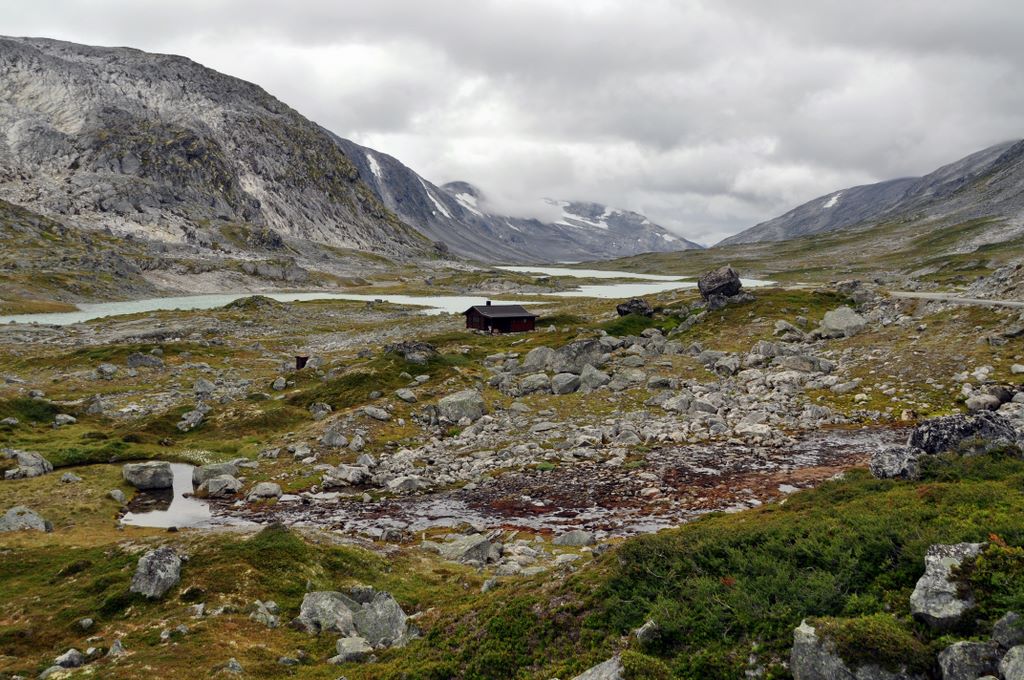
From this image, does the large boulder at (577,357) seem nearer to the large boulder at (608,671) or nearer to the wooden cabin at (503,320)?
the wooden cabin at (503,320)

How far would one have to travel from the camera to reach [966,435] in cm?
2198

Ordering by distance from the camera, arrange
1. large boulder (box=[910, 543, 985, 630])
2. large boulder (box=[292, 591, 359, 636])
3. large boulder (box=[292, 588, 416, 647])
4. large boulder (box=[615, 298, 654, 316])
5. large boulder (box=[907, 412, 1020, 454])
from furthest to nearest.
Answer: large boulder (box=[615, 298, 654, 316])
large boulder (box=[907, 412, 1020, 454])
large boulder (box=[292, 591, 359, 636])
large boulder (box=[292, 588, 416, 647])
large boulder (box=[910, 543, 985, 630])

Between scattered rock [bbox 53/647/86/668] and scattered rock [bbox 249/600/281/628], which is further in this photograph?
scattered rock [bbox 249/600/281/628]

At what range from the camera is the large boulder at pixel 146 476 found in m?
35.6

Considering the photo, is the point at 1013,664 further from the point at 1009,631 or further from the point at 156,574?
the point at 156,574

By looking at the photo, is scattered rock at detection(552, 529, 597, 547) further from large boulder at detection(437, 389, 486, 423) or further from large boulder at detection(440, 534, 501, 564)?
large boulder at detection(437, 389, 486, 423)

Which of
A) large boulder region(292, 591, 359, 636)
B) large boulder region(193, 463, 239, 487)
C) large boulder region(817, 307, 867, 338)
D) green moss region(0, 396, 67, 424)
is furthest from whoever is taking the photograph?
large boulder region(817, 307, 867, 338)

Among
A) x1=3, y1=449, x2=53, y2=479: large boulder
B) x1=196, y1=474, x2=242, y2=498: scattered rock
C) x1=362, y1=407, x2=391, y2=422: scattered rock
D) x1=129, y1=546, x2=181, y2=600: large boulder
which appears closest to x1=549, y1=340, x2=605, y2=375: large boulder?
x1=362, y1=407, x2=391, y2=422: scattered rock

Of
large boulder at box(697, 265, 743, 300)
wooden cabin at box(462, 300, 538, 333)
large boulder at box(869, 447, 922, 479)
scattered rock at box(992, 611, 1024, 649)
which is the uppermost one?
large boulder at box(697, 265, 743, 300)

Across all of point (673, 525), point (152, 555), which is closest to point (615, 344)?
point (673, 525)

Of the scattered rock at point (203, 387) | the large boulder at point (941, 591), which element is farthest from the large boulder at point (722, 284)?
the large boulder at point (941, 591)

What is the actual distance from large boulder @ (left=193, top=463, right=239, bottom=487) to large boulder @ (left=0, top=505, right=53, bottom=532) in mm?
8079

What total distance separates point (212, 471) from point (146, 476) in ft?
12.3

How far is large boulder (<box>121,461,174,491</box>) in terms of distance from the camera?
35.6 metres
